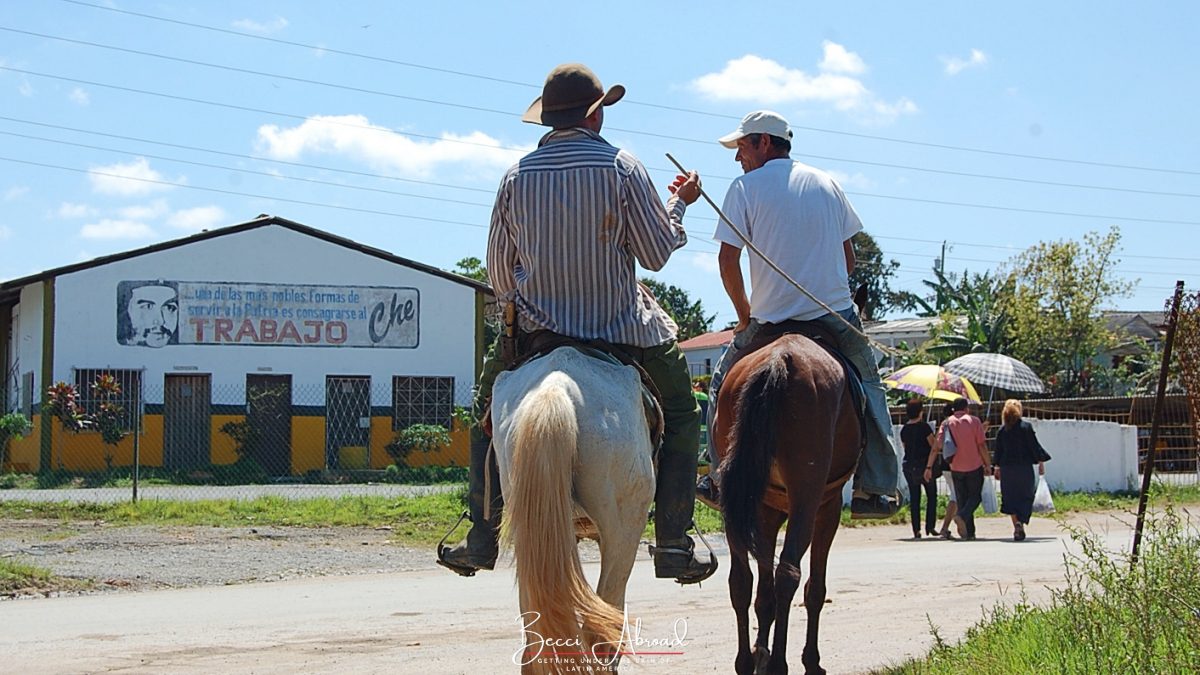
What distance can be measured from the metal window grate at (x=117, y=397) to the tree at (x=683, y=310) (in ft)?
156

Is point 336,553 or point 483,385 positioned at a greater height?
point 483,385

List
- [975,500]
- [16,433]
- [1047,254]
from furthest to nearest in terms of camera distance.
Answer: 1. [1047,254]
2. [16,433]
3. [975,500]

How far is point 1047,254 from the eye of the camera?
41594 millimetres

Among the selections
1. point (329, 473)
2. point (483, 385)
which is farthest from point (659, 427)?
point (329, 473)

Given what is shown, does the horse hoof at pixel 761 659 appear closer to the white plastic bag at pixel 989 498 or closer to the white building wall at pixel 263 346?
the white plastic bag at pixel 989 498

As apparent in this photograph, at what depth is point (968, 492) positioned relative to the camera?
683 inches

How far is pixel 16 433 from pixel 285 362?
820cm

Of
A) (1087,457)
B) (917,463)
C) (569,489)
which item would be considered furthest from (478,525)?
(1087,457)

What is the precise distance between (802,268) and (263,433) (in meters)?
30.5

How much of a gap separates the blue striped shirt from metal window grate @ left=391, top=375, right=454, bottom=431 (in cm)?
3223

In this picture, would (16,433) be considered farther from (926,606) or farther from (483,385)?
(483,385)

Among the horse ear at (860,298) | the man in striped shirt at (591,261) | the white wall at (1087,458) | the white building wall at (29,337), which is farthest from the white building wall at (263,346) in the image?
the man in striped shirt at (591,261)

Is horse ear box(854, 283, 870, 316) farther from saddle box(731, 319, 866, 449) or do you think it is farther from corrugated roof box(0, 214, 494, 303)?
corrugated roof box(0, 214, 494, 303)

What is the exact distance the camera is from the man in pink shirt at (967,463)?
17.3 m
